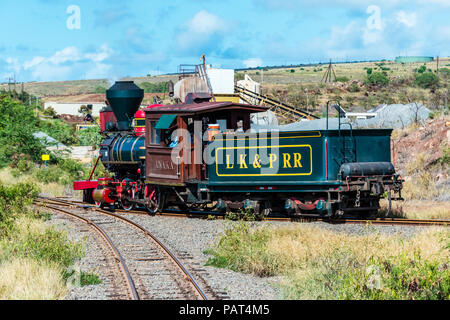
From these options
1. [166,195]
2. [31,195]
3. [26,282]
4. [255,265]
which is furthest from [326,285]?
[31,195]

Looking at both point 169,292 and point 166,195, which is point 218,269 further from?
point 166,195

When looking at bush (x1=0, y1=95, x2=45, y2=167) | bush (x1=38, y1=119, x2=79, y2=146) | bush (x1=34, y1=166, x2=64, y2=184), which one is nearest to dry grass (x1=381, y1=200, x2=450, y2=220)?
Result: bush (x1=34, y1=166, x2=64, y2=184)

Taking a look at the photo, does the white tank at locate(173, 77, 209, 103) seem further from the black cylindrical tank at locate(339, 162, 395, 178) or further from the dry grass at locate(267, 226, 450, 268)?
the dry grass at locate(267, 226, 450, 268)

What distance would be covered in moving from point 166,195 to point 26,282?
392 inches

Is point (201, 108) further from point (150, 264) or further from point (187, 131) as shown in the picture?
point (150, 264)

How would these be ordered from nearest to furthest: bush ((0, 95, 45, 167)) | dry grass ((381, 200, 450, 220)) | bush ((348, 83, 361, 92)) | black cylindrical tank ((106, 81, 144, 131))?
dry grass ((381, 200, 450, 220))
black cylindrical tank ((106, 81, 144, 131))
bush ((0, 95, 45, 167))
bush ((348, 83, 361, 92))

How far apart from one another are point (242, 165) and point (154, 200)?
157 inches

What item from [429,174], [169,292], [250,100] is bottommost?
[169,292]

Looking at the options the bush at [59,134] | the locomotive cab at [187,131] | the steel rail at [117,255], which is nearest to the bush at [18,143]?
the bush at [59,134]

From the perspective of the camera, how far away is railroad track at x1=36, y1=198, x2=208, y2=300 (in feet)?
29.1

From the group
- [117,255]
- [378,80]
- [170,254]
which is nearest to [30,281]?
[117,255]

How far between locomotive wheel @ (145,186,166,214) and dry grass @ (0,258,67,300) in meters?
8.68

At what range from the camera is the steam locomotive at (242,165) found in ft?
48.8

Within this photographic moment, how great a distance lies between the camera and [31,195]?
751 inches
